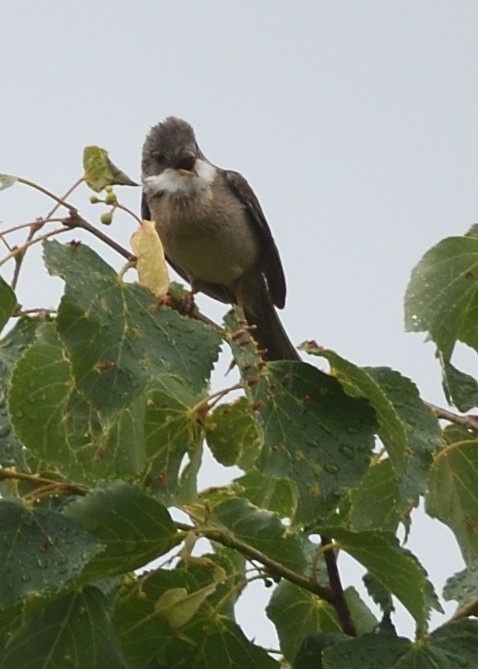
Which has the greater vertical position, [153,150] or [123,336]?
[153,150]

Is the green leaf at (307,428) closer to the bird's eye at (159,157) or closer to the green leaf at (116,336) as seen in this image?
the green leaf at (116,336)

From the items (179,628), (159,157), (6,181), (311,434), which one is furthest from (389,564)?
(159,157)

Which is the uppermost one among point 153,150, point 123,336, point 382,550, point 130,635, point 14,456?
point 153,150

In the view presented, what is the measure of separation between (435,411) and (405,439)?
0.34 metres

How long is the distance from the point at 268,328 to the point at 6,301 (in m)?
3.08

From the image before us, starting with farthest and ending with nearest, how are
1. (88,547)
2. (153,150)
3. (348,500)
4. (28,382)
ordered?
(153,150), (348,500), (28,382), (88,547)

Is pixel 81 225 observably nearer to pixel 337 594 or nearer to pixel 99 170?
pixel 99 170

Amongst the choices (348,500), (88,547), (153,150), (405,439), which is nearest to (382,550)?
(405,439)

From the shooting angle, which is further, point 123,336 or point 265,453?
point 265,453

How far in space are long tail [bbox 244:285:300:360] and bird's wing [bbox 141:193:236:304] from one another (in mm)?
104

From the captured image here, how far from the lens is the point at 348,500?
A: 219cm

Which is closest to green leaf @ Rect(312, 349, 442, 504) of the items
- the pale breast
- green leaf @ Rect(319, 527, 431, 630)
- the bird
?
green leaf @ Rect(319, 527, 431, 630)

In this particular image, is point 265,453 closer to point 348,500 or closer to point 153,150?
point 348,500

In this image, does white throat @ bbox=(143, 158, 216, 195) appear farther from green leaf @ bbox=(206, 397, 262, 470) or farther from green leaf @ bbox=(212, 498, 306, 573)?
green leaf @ bbox=(212, 498, 306, 573)
